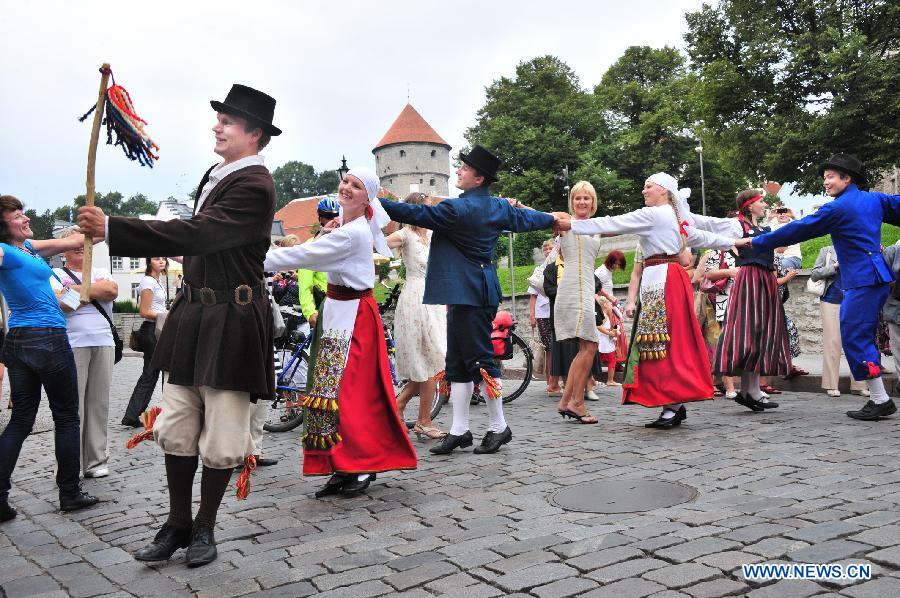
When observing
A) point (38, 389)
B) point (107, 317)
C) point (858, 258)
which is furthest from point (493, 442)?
point (858, 258)

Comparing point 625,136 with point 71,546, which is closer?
point 71,546

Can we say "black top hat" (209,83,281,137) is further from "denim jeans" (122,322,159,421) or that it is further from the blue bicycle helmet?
"denim jeans" (122,322,159,421)

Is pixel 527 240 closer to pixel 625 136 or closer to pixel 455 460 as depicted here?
pixel 625 136

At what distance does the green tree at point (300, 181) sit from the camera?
121 m

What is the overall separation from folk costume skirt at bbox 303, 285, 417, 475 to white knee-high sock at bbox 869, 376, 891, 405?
13.8 feet

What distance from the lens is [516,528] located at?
13.5 ft

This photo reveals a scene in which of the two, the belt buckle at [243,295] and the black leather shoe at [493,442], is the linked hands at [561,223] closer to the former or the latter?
the black leather shoe at [493,442]

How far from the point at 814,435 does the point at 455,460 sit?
2688mm

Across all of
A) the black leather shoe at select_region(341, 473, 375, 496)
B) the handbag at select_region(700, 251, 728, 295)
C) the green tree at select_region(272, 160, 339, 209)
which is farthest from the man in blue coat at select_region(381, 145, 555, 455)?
the green tree at select_region(272, 160, 339, 209)

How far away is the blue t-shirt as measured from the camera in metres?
5.09

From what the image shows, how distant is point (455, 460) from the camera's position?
6.11 meters

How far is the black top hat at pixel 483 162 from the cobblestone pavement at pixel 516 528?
216 centimetres

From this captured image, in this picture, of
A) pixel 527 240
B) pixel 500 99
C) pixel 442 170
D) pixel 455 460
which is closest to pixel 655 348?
pixel 455 460

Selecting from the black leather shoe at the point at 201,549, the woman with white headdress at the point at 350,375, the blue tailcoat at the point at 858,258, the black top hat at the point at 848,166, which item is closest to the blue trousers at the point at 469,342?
the woman with white headdress at the point at 350,375
